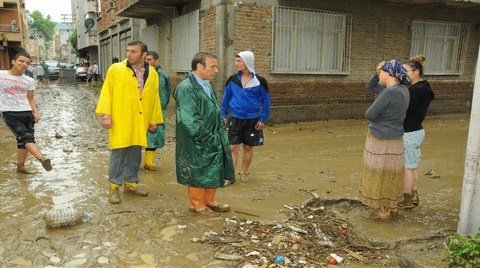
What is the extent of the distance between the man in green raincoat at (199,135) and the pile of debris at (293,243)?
0.45 metres

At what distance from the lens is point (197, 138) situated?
13.0ft

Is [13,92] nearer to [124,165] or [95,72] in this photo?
[124,165]

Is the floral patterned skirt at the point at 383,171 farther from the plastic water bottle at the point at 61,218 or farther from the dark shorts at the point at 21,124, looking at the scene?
the dark shorts at the point at 21,124

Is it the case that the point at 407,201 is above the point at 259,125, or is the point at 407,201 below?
below

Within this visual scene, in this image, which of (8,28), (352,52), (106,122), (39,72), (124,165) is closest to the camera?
(106,122)

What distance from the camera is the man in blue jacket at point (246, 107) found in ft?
17.2

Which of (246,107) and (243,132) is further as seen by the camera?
(243,132)

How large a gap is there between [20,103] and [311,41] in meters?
7.56

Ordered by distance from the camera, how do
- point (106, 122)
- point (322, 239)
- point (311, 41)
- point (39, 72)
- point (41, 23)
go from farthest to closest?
point (41, 23), point (39, 72), point (311, 41), point (106, 122), point (322, 239)

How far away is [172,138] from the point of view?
28.4 feet

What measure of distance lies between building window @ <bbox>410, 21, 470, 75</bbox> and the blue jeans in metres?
10.3

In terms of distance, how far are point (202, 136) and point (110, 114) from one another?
1.11 metres

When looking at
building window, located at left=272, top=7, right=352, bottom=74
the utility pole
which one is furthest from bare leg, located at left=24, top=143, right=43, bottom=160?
building window, located at left=272, top=7, right=352, bottom=74

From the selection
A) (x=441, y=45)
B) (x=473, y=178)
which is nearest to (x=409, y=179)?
(x=473, y=178)
